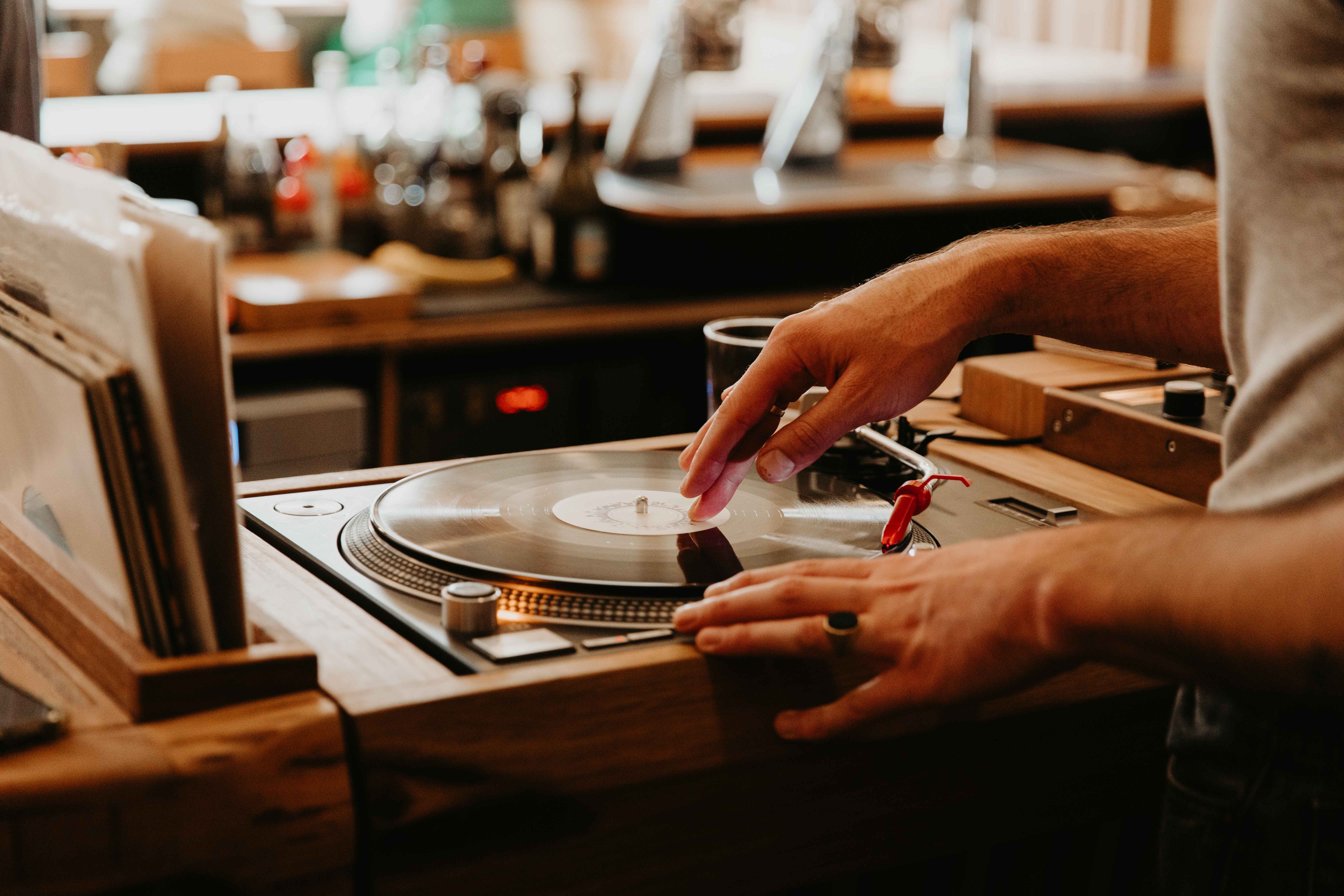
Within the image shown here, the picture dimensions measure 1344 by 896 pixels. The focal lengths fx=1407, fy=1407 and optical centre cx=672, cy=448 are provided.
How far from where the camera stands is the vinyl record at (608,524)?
0.86 metres

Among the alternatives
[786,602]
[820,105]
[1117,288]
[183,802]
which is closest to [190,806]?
[183,802]

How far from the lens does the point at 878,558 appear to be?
0.82m

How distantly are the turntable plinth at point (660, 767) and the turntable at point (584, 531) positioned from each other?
0.03 meters

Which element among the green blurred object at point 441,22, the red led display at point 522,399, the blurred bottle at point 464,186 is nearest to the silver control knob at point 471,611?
the red led display at point 522,399

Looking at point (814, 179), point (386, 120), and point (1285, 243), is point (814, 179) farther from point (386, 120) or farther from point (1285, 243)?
point (1285, 243)

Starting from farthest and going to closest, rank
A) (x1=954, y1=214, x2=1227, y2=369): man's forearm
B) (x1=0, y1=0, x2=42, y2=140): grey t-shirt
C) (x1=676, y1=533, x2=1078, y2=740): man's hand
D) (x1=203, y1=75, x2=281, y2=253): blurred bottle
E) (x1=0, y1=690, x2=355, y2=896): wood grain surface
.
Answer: (x1=203, y1=75, x2=281, y2=253): blurred bottle, (x1=0, y1=0, x2=42, y2=140): grey t-shirt, (x1=954, y1=214, x2=1227, y2=369): man's forearm, (x1=676, y1=533, x2=1078, y2=740): man's hand, (x1=0, y1=690, x2=355, y2=896): wood grain surface

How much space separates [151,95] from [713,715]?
9.92ft

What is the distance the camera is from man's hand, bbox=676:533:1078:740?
2.38 feet

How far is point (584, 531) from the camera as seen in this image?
939 millimetres

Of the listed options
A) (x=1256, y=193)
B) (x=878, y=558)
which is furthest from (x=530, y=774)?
(x=1256, y=193)

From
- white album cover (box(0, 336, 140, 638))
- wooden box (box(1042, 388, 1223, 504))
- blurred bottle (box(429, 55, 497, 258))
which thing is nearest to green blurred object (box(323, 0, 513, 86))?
blurred bottle (box(429, 55, 497, 258))

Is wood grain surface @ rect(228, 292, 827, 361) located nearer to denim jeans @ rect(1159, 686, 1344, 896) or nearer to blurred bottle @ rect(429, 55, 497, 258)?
blurred bottle @ rect(429, 55, 497, 258)

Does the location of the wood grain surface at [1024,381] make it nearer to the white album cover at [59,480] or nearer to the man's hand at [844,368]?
the man's hand at [844,368]

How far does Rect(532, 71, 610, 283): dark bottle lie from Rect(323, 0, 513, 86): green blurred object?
3.70m
